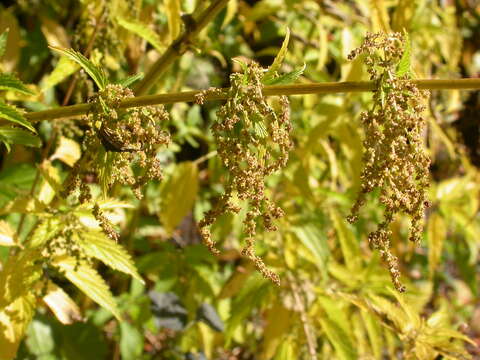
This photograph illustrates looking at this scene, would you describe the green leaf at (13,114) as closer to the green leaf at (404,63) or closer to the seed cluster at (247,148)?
the seed cluster at (247,148)

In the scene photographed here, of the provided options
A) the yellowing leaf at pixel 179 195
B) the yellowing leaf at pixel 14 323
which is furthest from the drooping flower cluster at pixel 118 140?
the yellowing leaf at pixel 179 195

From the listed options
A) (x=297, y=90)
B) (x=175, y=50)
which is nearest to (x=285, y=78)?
(x=297, y=90)

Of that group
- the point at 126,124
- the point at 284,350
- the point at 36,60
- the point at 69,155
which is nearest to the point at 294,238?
the point at 284,350

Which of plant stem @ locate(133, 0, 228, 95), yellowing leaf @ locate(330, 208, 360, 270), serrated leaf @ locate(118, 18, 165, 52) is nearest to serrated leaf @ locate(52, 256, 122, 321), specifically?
plant stem @ locate(133, 0, 228, 95)

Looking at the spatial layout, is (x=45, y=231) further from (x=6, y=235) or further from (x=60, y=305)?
(x=60, y=305)

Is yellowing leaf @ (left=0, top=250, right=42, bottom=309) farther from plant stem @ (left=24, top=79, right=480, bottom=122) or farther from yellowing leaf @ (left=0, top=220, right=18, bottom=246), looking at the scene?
plant stem @ (left=24, top=79, right=480, bottom=122)

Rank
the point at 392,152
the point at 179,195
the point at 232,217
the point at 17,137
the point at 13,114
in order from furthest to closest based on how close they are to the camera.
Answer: the point at 232,217
the point at 179,195
the point at 17,137
the point at 13,114
the point at 392,152
